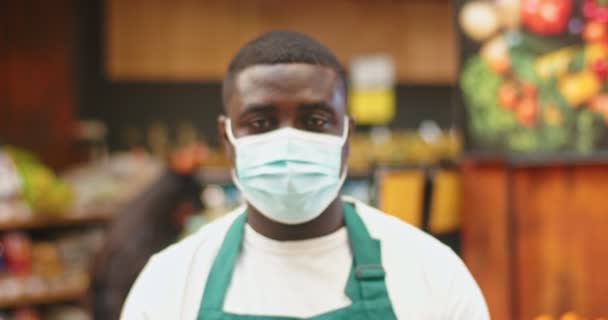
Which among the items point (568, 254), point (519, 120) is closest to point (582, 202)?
point (568, 254)

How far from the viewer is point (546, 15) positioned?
2.75m

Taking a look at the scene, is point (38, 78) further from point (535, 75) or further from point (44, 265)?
point (535, 75)

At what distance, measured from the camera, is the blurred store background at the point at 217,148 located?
2750 mm

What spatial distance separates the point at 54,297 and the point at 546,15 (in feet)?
9.92

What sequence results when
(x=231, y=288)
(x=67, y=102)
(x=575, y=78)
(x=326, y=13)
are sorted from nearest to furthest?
1. (x=231, y=288)
2. (x=575, y=78)
3. (x=67, y=102)
4. (x=326, y=13)

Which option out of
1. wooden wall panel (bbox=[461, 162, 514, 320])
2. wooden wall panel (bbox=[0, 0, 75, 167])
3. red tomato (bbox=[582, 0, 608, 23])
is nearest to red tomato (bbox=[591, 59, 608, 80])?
red tomato (bbox=[582, 0, 608, 23])

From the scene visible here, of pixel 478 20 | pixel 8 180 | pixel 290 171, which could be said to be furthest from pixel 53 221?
pixel 290 171

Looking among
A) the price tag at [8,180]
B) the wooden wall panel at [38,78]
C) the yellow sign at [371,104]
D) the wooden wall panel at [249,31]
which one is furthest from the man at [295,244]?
the yellow sign at [371,104]

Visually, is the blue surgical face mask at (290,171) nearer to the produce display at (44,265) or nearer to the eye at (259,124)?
the eye at (259,124)

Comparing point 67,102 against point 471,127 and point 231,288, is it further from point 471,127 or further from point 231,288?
point 231,288

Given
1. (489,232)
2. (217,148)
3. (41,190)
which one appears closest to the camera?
(489,232)

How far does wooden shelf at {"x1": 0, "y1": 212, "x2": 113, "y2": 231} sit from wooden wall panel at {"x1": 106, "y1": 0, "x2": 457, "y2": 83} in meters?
2.95

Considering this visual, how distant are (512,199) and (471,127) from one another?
34cm

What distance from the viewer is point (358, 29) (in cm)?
823
